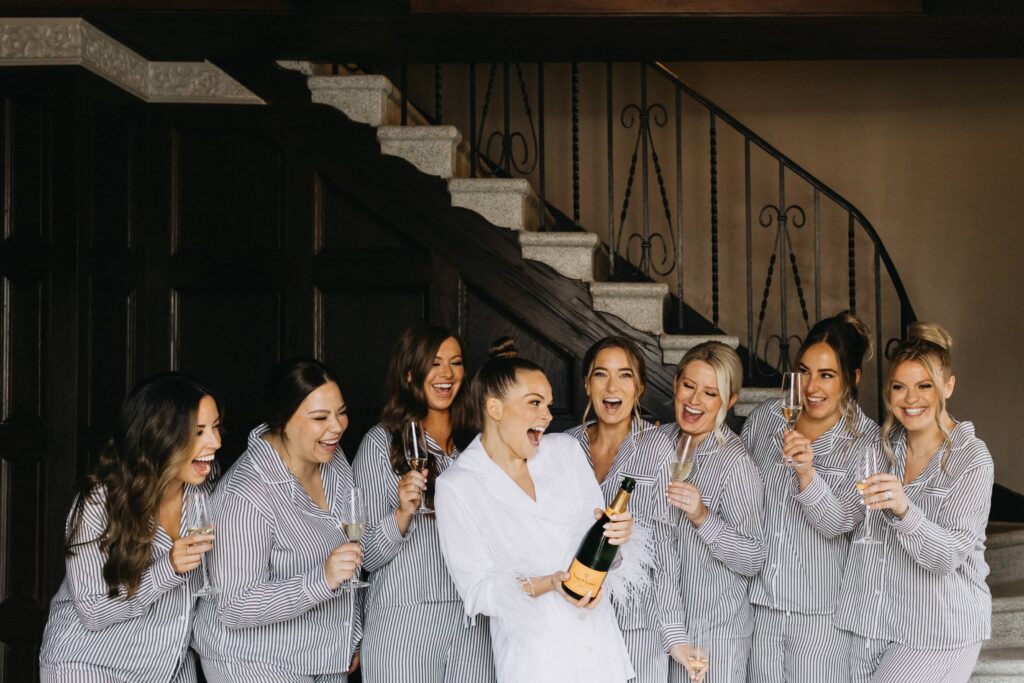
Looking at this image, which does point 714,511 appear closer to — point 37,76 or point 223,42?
point 223,42

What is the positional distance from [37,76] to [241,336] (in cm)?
152

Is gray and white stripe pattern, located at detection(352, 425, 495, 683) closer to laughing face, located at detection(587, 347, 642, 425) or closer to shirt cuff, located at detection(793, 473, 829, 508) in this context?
laughing face, located at detection(587, 347, 642, 425)

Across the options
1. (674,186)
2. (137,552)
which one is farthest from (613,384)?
(674,186)

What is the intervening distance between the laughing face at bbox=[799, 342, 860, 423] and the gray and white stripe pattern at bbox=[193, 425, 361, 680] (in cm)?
164

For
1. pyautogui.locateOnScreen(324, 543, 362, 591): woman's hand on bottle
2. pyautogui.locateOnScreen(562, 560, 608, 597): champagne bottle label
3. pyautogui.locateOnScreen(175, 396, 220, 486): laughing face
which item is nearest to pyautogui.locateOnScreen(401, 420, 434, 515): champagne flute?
pyautogui.locateOnScreen(324, 543, 362, 591): woman's hand on bottle

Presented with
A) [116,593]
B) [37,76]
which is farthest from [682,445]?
[37,76]

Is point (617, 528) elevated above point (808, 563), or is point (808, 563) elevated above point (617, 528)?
point (617, 528)

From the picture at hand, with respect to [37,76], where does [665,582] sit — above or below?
below

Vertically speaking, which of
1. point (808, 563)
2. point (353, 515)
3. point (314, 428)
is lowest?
point (808, 563)

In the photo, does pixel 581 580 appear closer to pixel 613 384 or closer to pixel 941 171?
pixel 613 384

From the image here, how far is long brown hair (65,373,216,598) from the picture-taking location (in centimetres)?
273

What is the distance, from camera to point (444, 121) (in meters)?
6.87

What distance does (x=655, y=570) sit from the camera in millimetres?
3105

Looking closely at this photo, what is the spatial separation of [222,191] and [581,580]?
10.7 feet
